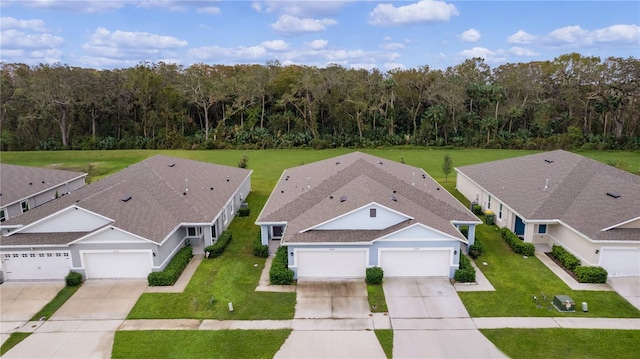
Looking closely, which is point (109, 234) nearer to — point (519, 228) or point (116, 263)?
point (116, 263)

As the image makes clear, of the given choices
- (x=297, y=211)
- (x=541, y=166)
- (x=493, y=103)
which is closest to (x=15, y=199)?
(x=297, y=211)

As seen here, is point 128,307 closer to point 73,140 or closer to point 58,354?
point 58,354

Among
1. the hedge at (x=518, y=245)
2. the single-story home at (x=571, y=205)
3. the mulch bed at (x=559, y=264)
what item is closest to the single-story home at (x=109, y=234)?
the hedge at (x=518, y=245)

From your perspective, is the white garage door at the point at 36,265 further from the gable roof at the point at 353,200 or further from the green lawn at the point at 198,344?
the gable roof at the point at 353,200

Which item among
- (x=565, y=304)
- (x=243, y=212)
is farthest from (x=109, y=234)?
(x=565, y=304)

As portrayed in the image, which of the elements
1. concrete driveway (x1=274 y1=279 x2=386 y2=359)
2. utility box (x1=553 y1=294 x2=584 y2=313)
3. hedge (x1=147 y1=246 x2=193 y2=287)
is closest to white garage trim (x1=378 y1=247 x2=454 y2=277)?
concrete driveway (x1=274 y1=279 x2=386 y2=359)
